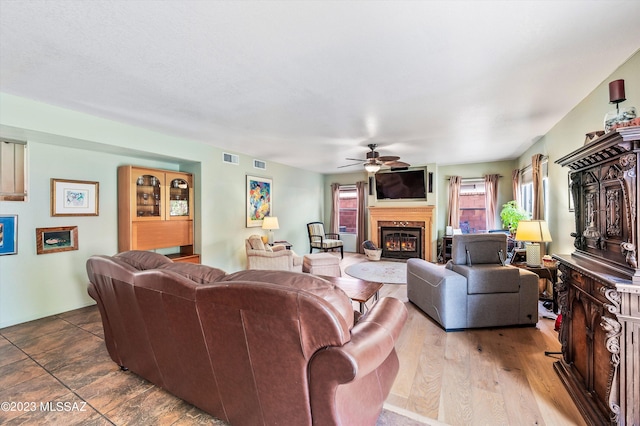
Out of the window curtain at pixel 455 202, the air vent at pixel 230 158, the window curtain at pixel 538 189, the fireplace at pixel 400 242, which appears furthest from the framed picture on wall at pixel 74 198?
the window curtain at pixel 455 202

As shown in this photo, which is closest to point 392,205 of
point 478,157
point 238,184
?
point 478,157

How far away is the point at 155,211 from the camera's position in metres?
4.32

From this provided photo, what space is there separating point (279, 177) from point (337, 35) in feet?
16.7

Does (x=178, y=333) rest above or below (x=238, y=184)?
below

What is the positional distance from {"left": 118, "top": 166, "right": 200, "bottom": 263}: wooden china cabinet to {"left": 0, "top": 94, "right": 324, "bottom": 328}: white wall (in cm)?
17

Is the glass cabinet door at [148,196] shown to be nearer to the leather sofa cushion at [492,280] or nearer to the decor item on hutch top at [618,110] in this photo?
the leather sofa cushion at [492,280]

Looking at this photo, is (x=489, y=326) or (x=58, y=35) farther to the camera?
(x=489, y=326)

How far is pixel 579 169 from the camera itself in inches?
84.0

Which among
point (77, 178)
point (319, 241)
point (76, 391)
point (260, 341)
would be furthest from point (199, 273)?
point (319, 241)

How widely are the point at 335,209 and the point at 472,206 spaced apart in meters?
3.76

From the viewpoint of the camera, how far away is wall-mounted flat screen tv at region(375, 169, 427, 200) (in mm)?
7168

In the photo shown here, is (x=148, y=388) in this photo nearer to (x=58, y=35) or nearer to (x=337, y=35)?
(x=58, y=35)

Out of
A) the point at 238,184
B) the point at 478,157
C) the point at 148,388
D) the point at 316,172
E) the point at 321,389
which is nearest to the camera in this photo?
the point at 321,389

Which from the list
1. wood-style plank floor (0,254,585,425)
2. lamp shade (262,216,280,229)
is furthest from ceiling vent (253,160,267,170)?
wood-style plank floor (0,254,585,425)
